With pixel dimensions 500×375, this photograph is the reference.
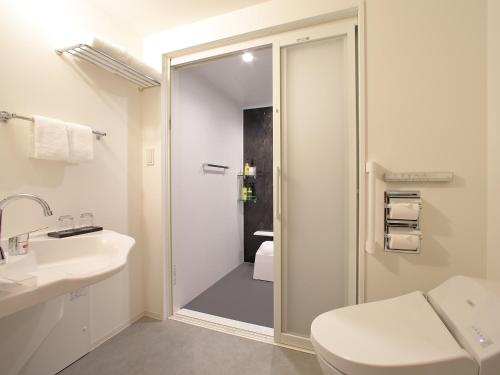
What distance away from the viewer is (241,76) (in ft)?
8.13

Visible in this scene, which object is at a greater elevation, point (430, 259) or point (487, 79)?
point (487, 79)

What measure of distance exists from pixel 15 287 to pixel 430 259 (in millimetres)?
1782

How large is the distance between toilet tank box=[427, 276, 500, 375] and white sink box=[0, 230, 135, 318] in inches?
51.4

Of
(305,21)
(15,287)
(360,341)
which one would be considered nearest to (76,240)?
(15,287)

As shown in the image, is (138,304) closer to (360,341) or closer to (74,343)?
(74,343)

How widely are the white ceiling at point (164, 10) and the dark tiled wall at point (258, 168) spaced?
1.74 meters

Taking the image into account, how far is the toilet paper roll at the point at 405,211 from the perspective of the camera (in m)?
1.22

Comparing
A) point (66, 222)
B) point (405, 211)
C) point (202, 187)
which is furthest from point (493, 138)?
point (66, 222)

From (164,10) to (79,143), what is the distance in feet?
3.54

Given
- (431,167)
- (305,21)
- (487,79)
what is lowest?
(431,167)

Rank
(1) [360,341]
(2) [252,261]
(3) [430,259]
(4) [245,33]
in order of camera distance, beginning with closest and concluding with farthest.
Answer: (1) [360,341] < (3) [430,259] < (4) [245,33] < (2) [252,261]

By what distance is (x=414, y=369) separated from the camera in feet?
2.42

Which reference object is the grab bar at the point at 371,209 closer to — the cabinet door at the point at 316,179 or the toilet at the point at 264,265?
the cabinet door at the point at 316,179

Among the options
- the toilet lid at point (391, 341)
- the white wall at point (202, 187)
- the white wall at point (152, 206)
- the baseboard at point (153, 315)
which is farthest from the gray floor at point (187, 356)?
the toilet lid at point (391, 341)
